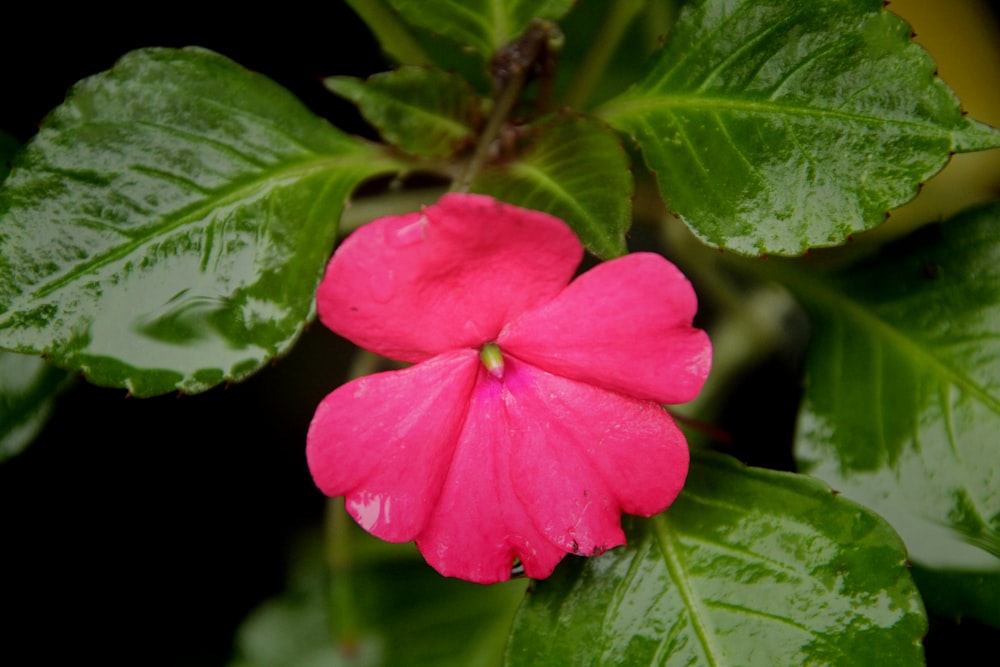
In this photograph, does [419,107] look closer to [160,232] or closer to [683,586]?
[160,232]

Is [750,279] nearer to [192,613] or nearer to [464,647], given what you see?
[464,647]

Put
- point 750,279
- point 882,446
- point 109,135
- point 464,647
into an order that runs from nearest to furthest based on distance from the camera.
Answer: point 109,135 < point 882,446 < point 464,647 < point 750,279

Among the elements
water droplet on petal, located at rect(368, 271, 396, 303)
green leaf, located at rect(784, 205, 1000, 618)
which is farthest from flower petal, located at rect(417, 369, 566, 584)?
green leaf, located at rect(784, 205, 1000, 618)

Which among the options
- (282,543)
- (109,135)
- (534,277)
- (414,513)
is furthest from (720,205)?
(282,543)

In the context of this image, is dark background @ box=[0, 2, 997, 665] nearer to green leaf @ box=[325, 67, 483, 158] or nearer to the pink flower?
green leaf @ box=[325, 67, 483, 158]

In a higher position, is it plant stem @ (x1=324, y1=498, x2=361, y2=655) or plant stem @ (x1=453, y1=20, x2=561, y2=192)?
plant stem @ (x1=453, y1=20, x2=561, y2=192)
